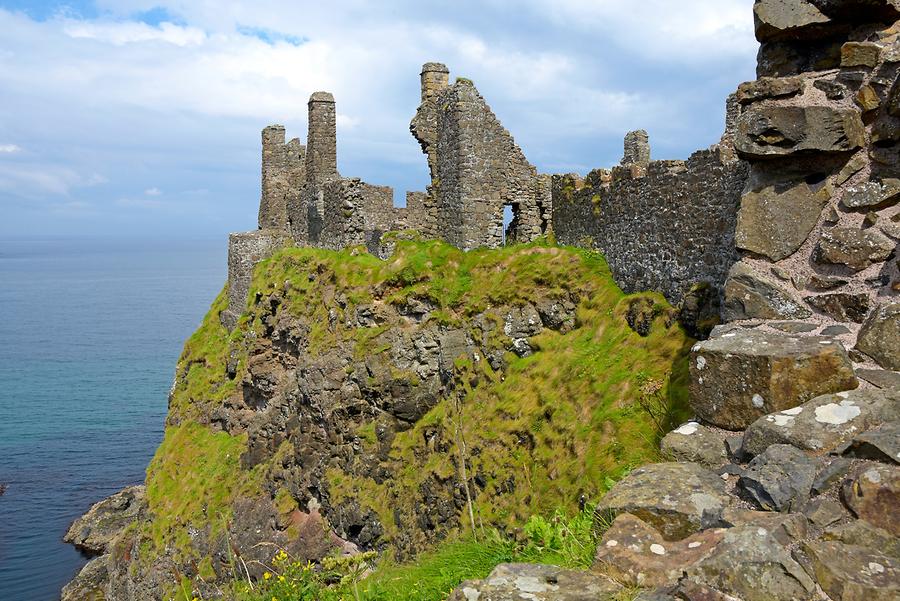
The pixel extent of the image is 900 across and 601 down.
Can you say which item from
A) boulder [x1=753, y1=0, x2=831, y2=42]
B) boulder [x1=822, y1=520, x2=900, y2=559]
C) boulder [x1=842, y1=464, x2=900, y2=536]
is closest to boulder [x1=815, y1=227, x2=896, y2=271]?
boulder [x1=753, y1=0, x2=831, y2=42]

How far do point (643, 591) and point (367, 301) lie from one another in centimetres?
2032

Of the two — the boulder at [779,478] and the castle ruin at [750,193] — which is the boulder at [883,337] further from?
the boulder at [779,478]

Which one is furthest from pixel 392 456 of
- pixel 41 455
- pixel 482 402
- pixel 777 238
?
pixel 41 455

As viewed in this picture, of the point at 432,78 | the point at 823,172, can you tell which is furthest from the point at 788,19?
the point at 432,78

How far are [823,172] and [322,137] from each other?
2823cm

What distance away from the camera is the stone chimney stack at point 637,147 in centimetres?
2877

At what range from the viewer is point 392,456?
22312 millimetres

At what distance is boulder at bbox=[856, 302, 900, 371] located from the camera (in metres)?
6.13

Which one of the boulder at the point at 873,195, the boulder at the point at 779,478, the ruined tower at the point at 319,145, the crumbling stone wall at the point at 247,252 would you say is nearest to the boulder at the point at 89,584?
the crumbling stone wall at the point at 247,252

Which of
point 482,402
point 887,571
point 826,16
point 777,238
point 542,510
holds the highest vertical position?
point 826,16

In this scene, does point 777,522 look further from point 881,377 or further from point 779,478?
point 881,377

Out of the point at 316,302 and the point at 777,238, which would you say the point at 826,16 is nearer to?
the point at 777,238

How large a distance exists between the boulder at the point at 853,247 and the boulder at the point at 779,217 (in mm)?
335

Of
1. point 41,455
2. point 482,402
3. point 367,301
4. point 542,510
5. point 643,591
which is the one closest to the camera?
point 643,591
